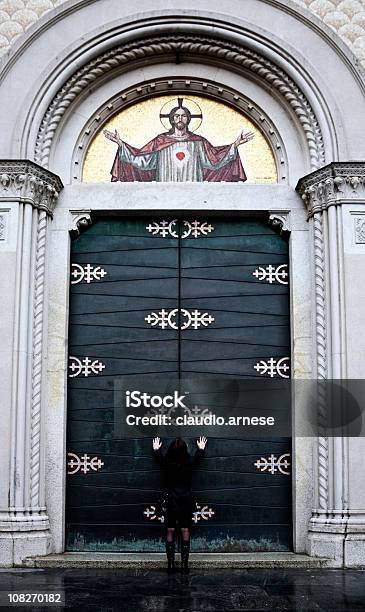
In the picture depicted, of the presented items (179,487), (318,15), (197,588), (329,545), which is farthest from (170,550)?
(318,15)

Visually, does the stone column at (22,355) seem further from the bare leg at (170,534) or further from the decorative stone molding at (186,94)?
the bare leg at (170,534)

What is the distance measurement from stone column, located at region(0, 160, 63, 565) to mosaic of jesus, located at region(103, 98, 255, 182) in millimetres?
1229

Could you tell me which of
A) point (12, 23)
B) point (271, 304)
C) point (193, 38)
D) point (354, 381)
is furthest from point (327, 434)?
point (12, 23)

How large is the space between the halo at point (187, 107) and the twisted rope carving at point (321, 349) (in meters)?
2.27

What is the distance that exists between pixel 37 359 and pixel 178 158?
350 cm

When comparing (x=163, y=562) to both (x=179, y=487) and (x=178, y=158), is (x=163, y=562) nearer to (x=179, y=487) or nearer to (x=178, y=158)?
(x=179, y=487)

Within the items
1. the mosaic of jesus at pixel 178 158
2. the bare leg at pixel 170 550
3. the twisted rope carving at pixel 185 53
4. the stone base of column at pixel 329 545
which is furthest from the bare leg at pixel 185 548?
the twisted rope carving at pixel 185 53

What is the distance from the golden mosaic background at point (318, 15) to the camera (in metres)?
11.3

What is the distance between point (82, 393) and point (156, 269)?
78.4 inches

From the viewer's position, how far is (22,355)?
10.5 m

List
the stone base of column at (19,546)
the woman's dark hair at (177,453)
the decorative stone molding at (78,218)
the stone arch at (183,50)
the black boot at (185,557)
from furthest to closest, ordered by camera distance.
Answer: the decorative stone molding at (78,218), the stone arch at (183,50), the woman's dark hair at (177,453), the stone base of column at (19,546), the black boot at (185,557)

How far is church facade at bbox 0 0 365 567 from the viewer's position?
10.8 metres

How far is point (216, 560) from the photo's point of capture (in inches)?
404

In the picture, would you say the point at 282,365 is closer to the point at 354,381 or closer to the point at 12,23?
the point at 354,381
